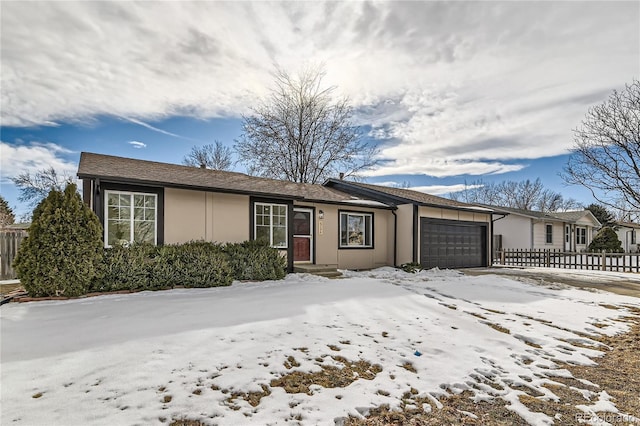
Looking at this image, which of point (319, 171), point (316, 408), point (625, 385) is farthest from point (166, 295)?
point (319, 171)

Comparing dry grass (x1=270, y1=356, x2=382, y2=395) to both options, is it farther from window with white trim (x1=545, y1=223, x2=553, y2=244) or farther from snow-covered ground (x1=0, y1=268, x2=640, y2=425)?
window with white trim (x1=545, y1=223, x2=553, y2=244)

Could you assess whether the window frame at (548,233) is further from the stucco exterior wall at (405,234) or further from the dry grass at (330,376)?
the dry grass at (330,376)

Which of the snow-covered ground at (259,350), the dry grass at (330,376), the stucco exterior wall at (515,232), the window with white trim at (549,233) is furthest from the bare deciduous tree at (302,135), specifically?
the dry grass at (330,376)

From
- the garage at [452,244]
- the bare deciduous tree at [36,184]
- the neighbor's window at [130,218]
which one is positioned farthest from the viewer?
the bare deciduous tree at [36,184]

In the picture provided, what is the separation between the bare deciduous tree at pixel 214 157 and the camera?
28812 millimetres

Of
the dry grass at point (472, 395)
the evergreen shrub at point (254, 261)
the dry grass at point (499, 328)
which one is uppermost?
the evergreen shrub at point (254, 261)

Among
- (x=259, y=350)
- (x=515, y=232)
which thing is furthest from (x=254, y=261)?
(x=515, y=232)

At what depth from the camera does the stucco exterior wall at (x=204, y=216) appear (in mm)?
8844

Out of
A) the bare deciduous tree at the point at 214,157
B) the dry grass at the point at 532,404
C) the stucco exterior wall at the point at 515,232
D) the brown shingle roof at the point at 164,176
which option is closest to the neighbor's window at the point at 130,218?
the brown shingle roof at the point at 164,176

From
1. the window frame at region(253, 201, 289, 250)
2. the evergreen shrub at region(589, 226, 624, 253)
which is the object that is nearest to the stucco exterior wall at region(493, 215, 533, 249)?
the evergreen shrub at region(589, 226, 624, 253)

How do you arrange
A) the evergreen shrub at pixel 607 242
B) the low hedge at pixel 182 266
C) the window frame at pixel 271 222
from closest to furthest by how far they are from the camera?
the low hedge at pixel 182 266 → the window frame at pixel 271 222 → the evergreen shrub at pixel 607 242

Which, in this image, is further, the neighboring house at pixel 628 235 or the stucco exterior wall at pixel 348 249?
the neighboring house at pixel 628 235

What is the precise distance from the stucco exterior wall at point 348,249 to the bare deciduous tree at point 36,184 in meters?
22.1

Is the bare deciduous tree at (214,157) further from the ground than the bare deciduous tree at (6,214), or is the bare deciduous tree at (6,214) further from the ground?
the bare deciduous tree at (214,157)
